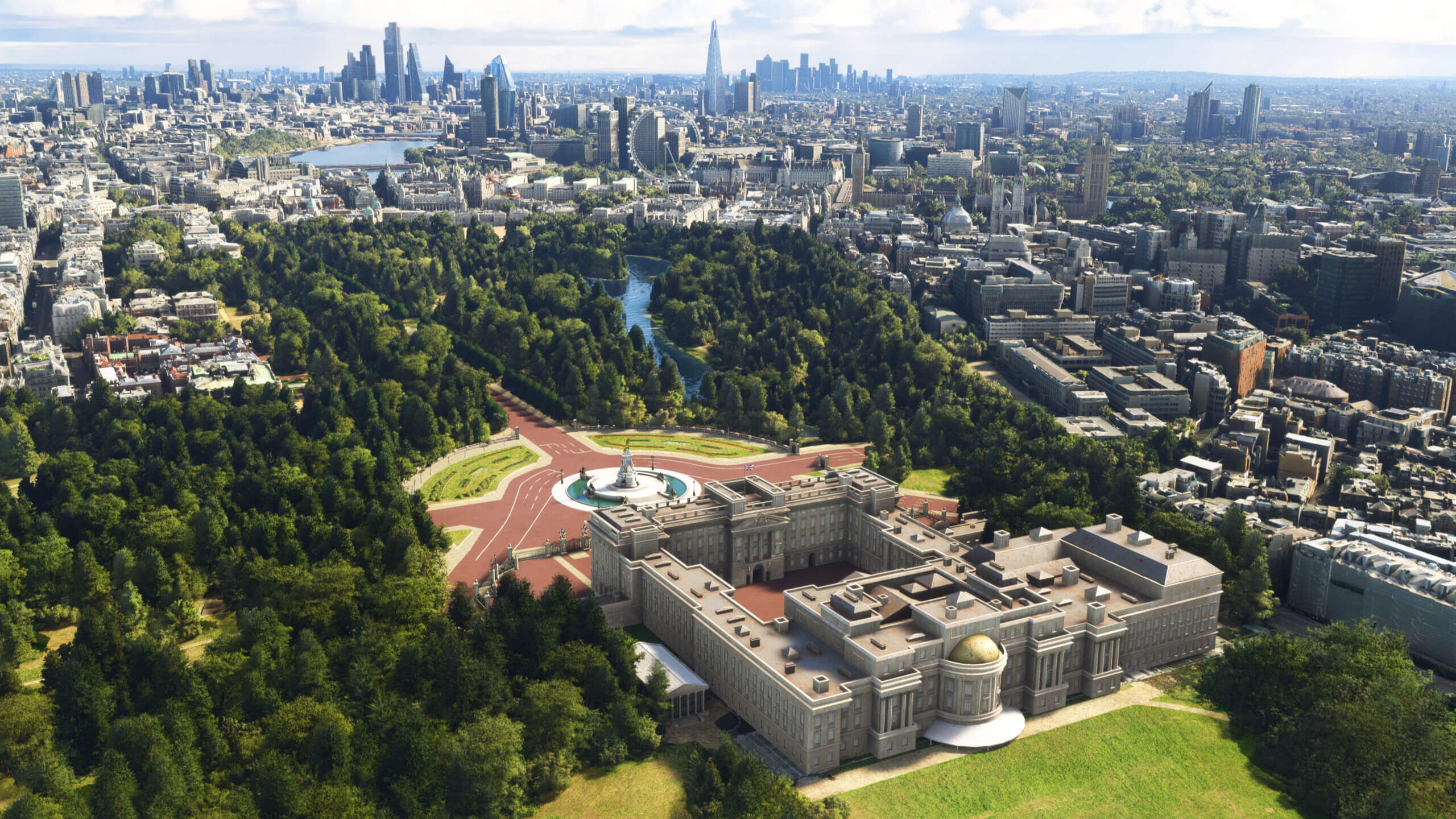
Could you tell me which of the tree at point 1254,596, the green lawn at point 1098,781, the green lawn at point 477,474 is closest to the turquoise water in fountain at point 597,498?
the green lawn at point 477,474

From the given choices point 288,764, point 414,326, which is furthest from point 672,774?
point 414,326

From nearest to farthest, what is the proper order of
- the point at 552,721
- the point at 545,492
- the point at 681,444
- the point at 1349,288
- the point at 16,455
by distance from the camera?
the point at 552,721, the point at 545,492, the point at 16,455, the point at 681,444, the point at 1349,288

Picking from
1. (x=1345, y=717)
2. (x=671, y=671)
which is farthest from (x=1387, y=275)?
(x=671, y=671)

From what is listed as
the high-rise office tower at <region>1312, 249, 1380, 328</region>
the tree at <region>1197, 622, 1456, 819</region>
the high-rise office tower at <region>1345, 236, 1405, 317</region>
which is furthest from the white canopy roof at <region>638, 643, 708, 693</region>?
the high-rise office tower at <region>1345, 236, 1405, 317</region>

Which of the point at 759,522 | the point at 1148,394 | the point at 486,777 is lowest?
the point at 486,777

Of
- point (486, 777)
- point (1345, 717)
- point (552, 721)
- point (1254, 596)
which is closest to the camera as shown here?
point (486, 777)

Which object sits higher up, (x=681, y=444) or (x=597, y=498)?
(x=597, y=498)

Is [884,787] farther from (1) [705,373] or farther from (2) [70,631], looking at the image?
(1) [705,373]

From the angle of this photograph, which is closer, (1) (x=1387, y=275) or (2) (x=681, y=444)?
(2) (x=681, y=444)

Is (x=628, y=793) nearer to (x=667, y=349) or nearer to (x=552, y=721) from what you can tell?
(x=552, y=721)
